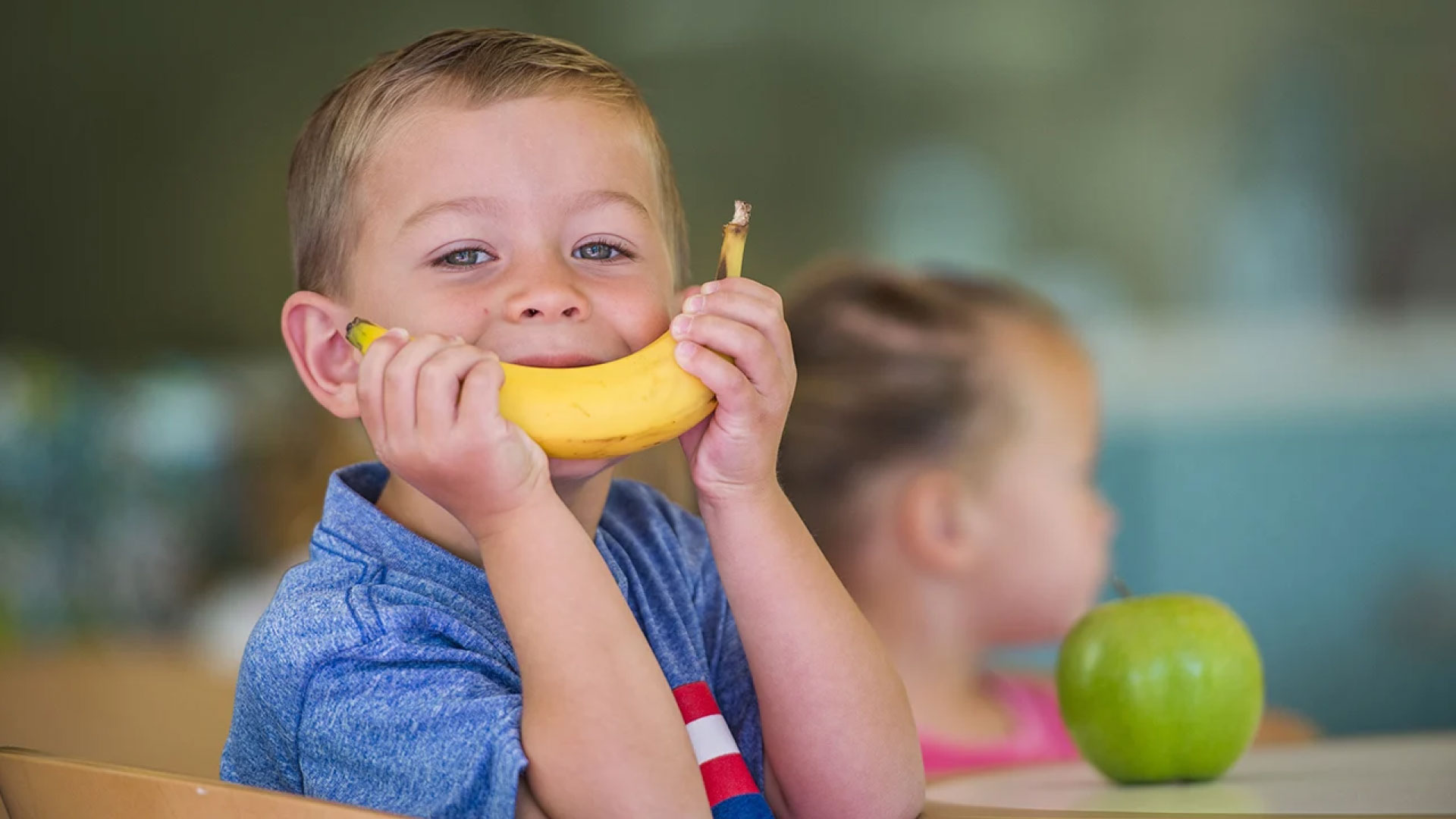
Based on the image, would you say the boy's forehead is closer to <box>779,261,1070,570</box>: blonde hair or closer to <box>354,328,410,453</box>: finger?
<box>354,328,410,453</box>: finger

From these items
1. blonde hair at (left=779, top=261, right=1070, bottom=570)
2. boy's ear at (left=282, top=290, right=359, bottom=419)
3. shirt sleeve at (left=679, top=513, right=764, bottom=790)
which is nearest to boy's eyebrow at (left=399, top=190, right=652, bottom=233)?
boy's ear at (left=282, top=290, right=359, bottom=419)

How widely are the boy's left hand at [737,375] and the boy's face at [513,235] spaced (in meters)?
0.07

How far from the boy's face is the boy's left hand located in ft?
0.23

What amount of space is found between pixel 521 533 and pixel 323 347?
0.95ft

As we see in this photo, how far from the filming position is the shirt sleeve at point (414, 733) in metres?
0.70

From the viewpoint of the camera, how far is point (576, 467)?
0.78m

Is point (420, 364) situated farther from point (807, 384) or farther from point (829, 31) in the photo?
point (829, 31)

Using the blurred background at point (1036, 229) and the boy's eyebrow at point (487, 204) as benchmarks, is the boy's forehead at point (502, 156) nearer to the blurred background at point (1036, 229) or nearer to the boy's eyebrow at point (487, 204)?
the boy's eyebrow at point (487, 204)

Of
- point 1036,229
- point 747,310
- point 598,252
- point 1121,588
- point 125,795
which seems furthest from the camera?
point 1036,229

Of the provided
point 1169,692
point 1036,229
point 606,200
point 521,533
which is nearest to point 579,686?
point 521,533

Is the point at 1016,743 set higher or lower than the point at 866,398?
lower

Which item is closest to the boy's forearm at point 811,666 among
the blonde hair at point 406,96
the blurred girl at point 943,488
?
the blonde hair at point 406,96

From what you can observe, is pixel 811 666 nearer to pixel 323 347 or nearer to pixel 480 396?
pixel 480 396

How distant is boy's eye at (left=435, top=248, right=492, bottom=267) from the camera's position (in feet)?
2.69
